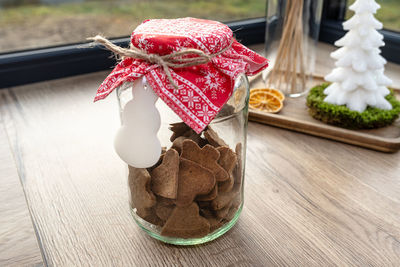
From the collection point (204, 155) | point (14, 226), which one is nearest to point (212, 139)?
point (204, 155)

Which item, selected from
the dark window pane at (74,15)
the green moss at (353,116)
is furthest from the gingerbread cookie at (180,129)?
the dark window pane at (74,15)

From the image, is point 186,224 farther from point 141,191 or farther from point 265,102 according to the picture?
point 265,102

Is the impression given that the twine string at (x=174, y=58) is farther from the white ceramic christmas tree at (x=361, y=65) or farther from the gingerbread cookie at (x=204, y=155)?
the white ceramic christmas tree at (x=361, y=65)

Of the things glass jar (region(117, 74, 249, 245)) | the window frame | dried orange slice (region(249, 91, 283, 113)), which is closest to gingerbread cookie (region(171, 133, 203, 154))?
glass jar (region(117, 74, 249, 245))

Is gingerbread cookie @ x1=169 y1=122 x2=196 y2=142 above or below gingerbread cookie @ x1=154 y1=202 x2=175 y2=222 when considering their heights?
above

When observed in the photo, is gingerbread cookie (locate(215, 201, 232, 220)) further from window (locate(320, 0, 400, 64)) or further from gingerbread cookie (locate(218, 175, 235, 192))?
Answer: window (locate(320, 0, 400, 64))

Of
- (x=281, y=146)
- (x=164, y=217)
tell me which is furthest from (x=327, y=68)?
(x=164, y=217)

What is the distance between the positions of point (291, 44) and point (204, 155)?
453 millimetres

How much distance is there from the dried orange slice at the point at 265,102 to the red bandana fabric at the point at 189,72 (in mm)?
349

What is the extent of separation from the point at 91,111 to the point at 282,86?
0.41m

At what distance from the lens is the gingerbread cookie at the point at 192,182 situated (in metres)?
0.47

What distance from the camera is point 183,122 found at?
495mm

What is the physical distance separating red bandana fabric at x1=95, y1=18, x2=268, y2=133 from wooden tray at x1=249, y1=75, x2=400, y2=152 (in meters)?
0.32

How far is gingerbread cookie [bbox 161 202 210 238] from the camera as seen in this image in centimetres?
47
